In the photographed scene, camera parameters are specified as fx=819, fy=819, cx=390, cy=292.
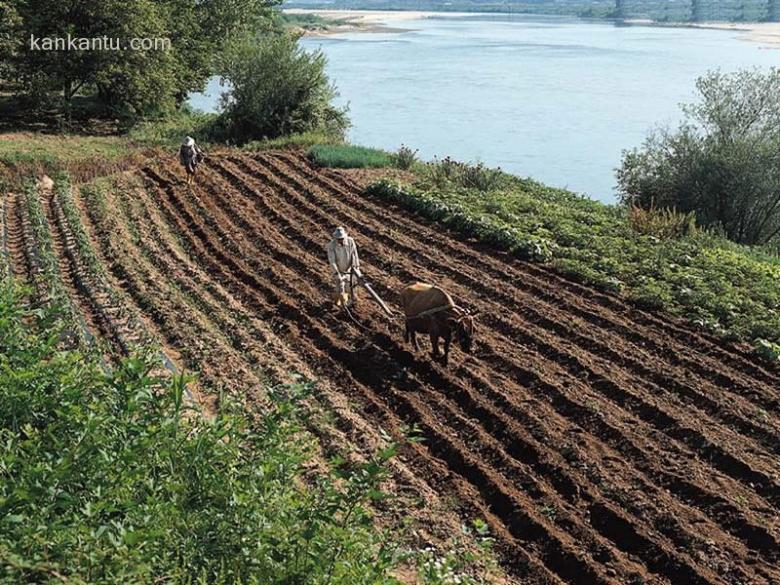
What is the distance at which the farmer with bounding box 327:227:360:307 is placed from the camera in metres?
11.9

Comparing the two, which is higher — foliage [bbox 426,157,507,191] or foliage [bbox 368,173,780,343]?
foliage [bbox 426,157,507,191]

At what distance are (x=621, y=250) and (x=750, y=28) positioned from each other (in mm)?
94881

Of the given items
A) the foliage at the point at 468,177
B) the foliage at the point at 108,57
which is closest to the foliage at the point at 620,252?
A: the foliage at the point at 468,177

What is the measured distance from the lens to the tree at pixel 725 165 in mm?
21047

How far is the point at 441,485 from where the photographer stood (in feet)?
27.2

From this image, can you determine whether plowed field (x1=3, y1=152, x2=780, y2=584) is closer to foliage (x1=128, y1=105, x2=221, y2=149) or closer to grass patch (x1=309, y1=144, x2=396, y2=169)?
grass patch (x1=309, y1=144, x2=396, y2=169)

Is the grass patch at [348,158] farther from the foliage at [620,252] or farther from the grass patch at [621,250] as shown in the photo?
the foliage at [620,252]

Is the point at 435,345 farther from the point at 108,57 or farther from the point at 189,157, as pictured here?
the point at 108,57

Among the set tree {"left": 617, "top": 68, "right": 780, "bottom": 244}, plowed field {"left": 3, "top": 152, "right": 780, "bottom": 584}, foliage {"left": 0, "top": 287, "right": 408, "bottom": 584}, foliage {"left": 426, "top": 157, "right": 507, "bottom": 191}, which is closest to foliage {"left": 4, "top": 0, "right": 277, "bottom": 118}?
plowed field {"left": 3, "top": 152, "right": 780, "bottom": 584}

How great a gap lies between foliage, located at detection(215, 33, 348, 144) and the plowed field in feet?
41.9

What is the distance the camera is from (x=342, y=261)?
39.6 ft

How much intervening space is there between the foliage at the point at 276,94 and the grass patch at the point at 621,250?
10681 mm

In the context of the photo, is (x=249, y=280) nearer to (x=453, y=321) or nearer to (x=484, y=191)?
(x=453, y=321)

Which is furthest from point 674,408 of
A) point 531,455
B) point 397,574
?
point 397,574
